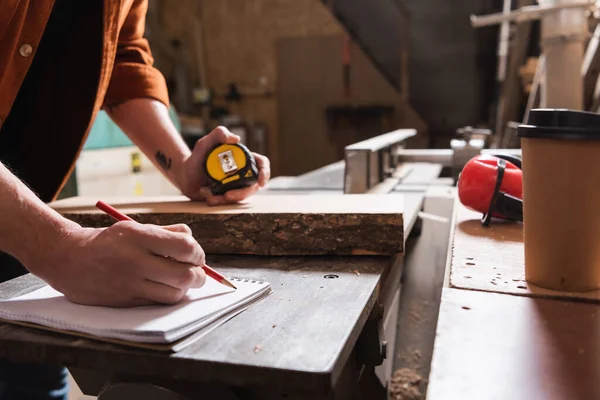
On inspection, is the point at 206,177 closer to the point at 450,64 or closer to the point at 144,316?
the point at 144,316

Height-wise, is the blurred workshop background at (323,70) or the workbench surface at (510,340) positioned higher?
the blurred workshop background at (323,70)

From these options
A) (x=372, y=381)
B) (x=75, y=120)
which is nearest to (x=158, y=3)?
(x=75, y=120)

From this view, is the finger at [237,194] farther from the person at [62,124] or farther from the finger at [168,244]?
the finger at [168,244]

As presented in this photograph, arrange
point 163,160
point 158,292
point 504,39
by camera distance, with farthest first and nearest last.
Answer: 1. point 504,39
2. point 163,160
3. point 158,292

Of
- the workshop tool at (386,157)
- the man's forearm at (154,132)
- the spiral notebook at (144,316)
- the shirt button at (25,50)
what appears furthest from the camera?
the workshop tool at (386,157)

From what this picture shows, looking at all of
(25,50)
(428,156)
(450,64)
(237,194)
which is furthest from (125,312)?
(450,64)

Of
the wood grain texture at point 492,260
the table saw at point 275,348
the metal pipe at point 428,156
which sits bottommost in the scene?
the table saw at point 275,348

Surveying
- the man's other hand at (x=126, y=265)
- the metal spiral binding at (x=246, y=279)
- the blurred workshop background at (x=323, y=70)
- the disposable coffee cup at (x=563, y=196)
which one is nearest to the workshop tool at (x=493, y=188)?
the disposable coffee cup at (x=563, y=196)

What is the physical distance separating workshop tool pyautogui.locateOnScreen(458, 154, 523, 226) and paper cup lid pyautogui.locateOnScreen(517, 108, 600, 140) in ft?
1.31

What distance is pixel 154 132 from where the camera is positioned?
4.20ft

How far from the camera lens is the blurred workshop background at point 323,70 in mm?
4973

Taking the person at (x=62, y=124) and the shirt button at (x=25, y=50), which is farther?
the shirt button at (x=25, y=50)

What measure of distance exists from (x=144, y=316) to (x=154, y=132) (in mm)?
760

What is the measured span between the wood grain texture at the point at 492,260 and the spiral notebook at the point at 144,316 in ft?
0.98
